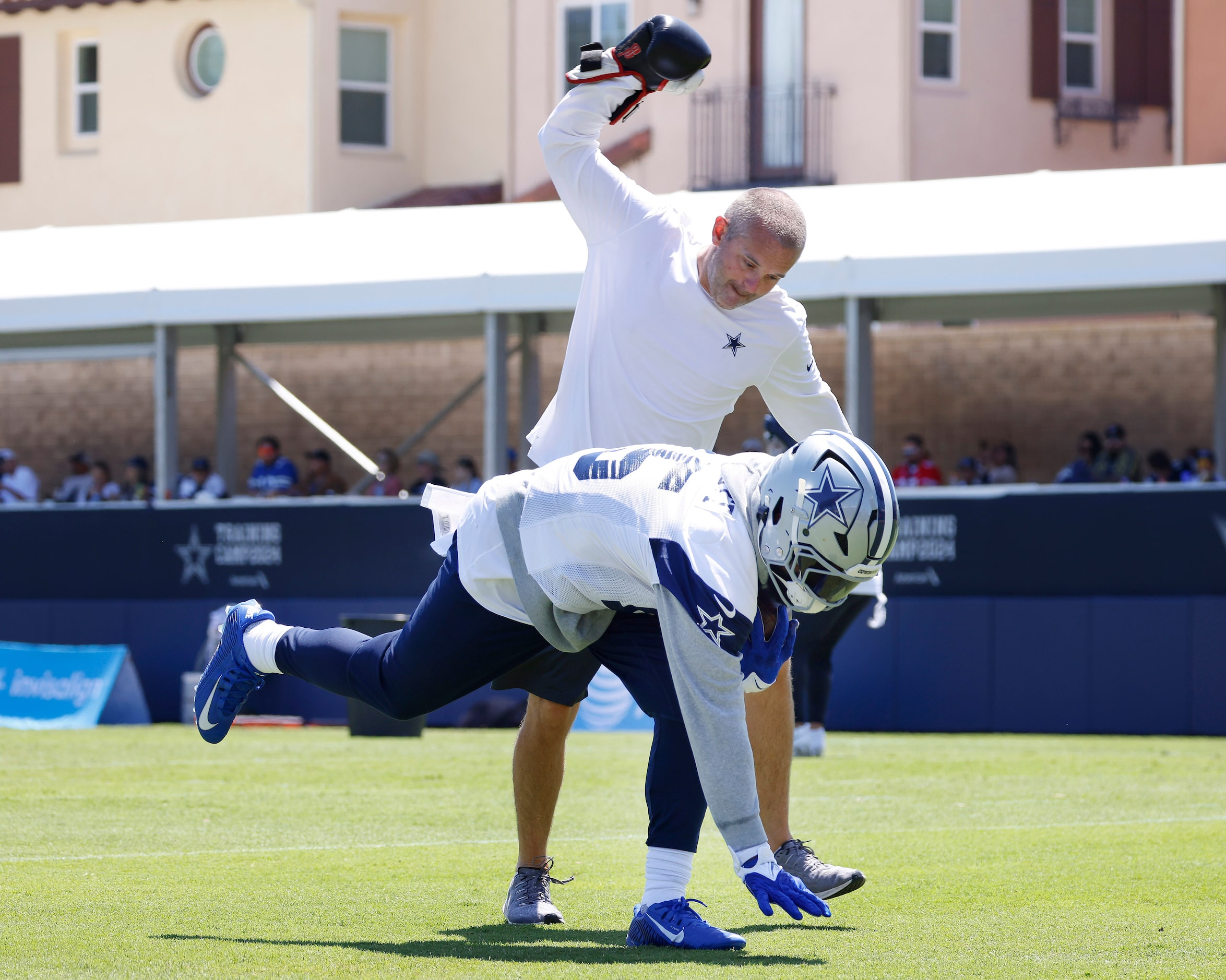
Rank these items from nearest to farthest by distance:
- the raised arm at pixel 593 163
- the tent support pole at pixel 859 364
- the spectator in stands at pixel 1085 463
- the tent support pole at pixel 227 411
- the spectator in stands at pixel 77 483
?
the raised arm at pixel 593 163 → the tent support pole at pixel 859 364 → the spectator in stands at pixel 1085 463 → the tent support pole at pixel 227 411 → the spectator in stands at pixel 77 483

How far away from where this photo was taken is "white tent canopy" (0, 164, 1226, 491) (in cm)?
1653

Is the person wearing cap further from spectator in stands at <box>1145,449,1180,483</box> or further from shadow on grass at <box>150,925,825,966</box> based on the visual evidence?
shadow on grass at <box>150,925,825,966</box>

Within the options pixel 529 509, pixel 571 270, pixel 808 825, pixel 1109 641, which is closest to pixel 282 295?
pixel 571 270

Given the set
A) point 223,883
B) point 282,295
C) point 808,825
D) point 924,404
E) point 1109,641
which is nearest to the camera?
point 223,883

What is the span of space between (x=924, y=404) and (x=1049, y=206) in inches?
277

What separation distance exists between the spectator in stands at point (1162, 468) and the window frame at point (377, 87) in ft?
53.5

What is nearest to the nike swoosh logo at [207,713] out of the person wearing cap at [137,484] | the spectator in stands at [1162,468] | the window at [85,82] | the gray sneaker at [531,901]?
the gray sneaker at [531,901]

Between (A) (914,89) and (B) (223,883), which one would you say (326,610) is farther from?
(A) (914,89)

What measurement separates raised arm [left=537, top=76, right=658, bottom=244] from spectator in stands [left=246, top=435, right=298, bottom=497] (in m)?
15.9

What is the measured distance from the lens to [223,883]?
20.8 ft

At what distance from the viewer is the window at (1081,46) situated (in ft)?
94.4

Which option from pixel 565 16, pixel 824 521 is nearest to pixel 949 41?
pixel 565 16

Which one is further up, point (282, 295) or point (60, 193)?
point (60, 193)

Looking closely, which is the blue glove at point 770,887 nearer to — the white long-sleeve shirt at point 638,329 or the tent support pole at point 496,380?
the white long-sleeve shirt at point 638,329
